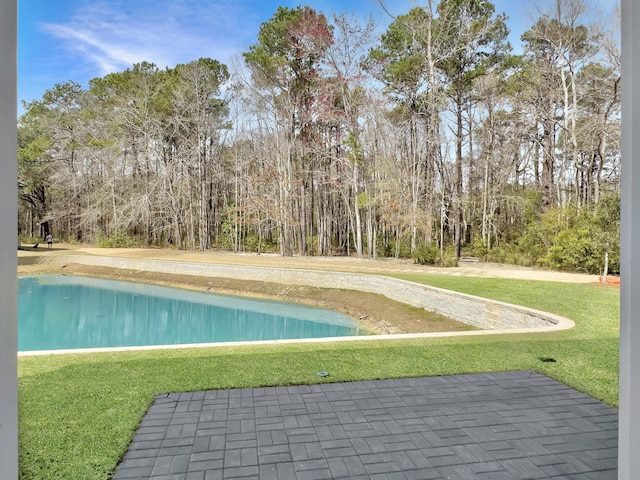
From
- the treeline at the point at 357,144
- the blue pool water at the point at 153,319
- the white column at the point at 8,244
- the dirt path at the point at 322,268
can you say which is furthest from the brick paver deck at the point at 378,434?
the treeline at the point at 357,144

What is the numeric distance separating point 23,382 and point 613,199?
753 centimetres

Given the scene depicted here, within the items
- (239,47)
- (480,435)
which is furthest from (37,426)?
(239,47)

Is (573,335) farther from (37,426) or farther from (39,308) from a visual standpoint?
(39,308)

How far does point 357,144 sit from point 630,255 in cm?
1041

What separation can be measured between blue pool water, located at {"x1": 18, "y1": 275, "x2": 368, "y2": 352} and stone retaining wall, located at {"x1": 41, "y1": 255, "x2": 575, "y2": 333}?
0.69m

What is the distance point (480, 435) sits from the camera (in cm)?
242

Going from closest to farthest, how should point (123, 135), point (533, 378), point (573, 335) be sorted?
1. point (533, 378)
2. point (573, 335)
3. point (123, 135)

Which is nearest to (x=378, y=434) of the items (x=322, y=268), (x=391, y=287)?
(x=391, y=287)

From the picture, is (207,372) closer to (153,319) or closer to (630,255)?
(630,255)

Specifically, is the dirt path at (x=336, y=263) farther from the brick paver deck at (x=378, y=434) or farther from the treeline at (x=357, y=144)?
the brick paver deck at (x=378, y=434)

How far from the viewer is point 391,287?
8031 mm

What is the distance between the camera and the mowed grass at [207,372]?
227cm

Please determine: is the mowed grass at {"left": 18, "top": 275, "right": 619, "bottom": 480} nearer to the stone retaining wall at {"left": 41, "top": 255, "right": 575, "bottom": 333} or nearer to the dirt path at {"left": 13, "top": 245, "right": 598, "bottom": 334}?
the stone retaining wall at {"left": 41, "top": 255, "right": 575, "bottom": 333}

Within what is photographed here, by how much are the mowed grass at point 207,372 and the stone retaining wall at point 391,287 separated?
75 cm
